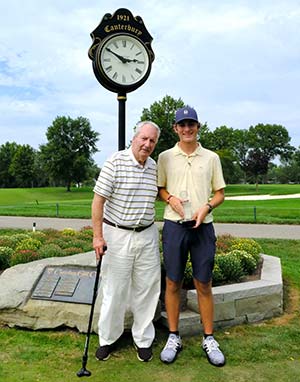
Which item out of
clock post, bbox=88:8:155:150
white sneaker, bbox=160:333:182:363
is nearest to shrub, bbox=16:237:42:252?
clock post, bbox=88:8:155:150

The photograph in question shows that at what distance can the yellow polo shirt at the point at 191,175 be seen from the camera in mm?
3420

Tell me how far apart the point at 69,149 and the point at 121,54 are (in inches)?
2050

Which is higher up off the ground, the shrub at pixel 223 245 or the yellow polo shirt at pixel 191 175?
the yellow polo shirt at pixel 191 175

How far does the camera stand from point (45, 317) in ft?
13.5

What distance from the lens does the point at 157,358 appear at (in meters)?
3.54

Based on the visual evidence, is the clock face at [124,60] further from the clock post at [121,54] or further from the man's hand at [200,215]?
the man's hand at [200,215]

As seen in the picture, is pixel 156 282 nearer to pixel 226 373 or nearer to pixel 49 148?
pixel 226 373

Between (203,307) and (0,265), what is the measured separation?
332 cm

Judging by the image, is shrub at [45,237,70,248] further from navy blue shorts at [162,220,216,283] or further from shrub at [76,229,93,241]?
navy blue shorts at [162,220,216,283]

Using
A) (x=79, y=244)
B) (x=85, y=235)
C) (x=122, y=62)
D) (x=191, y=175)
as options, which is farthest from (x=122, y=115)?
(x=85, y=235)

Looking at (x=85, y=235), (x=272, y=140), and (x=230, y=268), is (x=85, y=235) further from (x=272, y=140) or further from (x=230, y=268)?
(x=272, y=140)

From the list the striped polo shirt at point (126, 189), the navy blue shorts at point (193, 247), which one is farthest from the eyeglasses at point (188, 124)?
the navy blue shorts at point (193, 247)

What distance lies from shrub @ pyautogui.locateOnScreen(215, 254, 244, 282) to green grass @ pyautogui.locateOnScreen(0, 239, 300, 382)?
637mm

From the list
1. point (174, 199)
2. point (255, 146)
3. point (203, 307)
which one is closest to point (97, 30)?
point (174, 199)
